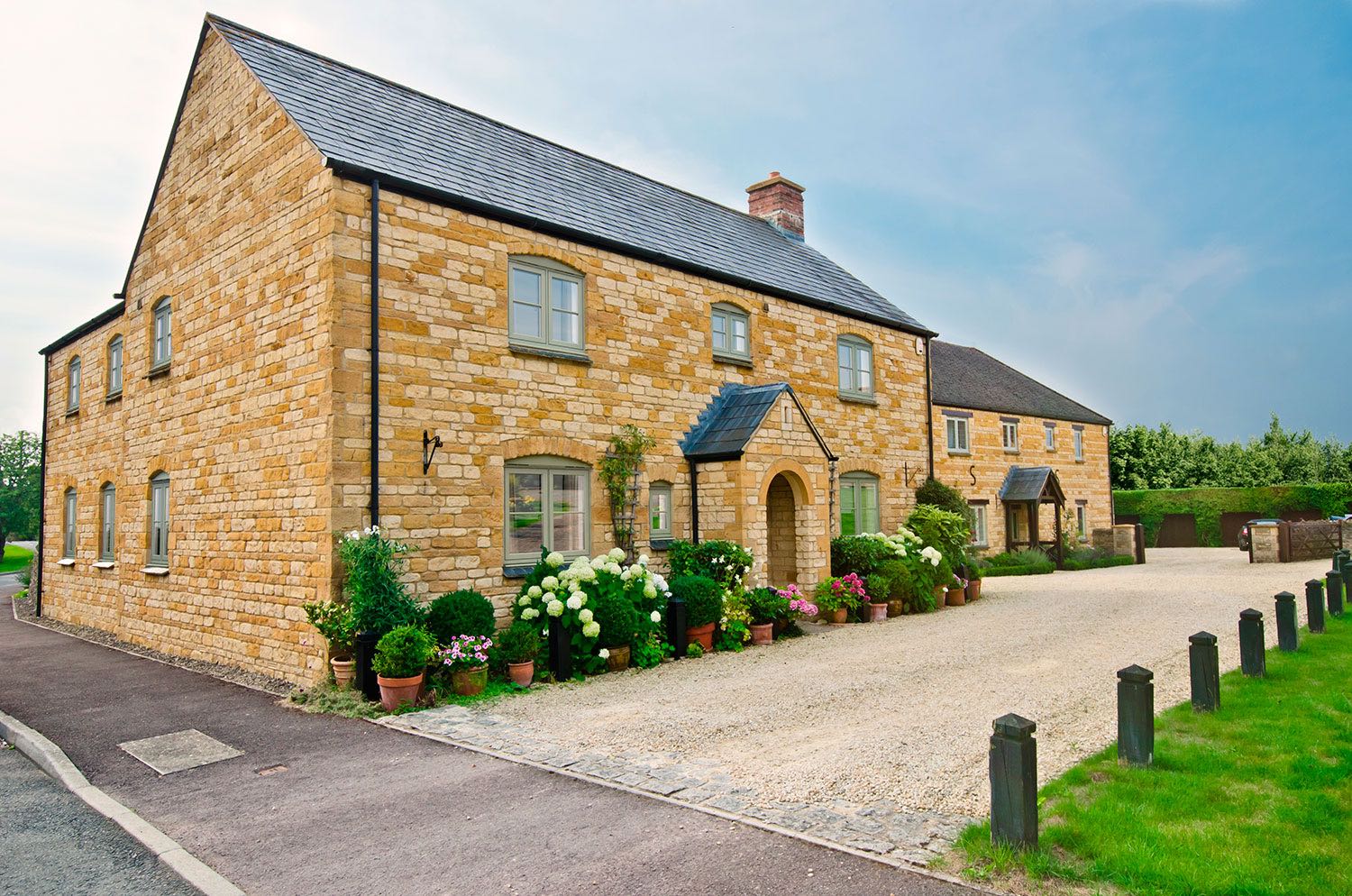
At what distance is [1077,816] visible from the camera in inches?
201

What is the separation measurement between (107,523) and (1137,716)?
17.9 m

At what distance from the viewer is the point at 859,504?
60.0 ft

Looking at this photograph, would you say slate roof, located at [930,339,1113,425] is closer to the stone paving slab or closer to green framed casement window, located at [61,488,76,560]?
the stone paving slab

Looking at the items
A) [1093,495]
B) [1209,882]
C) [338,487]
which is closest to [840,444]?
[338,487]

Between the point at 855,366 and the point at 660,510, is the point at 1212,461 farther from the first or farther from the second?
the point at 660,510

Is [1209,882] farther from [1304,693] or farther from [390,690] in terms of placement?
[390,690]

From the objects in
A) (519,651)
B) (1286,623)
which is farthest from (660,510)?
(1286,623)

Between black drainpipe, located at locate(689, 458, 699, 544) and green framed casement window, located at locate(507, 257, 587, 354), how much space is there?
2.93 metres

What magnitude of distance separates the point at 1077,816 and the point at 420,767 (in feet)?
15.9

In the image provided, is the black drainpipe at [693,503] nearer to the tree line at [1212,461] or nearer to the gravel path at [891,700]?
the gravel path at [891,700]

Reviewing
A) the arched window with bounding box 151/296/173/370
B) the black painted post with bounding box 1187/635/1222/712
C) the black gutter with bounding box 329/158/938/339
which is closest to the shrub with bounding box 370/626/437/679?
the black gutter with bounding box 329/158/938/339

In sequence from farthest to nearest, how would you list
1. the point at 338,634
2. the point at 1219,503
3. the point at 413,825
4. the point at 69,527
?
the point at 1219,503, the point at 69,527, the point at 338,634, the point at 413,825

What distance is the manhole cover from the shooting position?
7.32 meters

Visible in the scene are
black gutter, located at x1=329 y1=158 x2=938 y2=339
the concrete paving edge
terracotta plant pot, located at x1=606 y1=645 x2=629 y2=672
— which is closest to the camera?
the concrete paving edge
